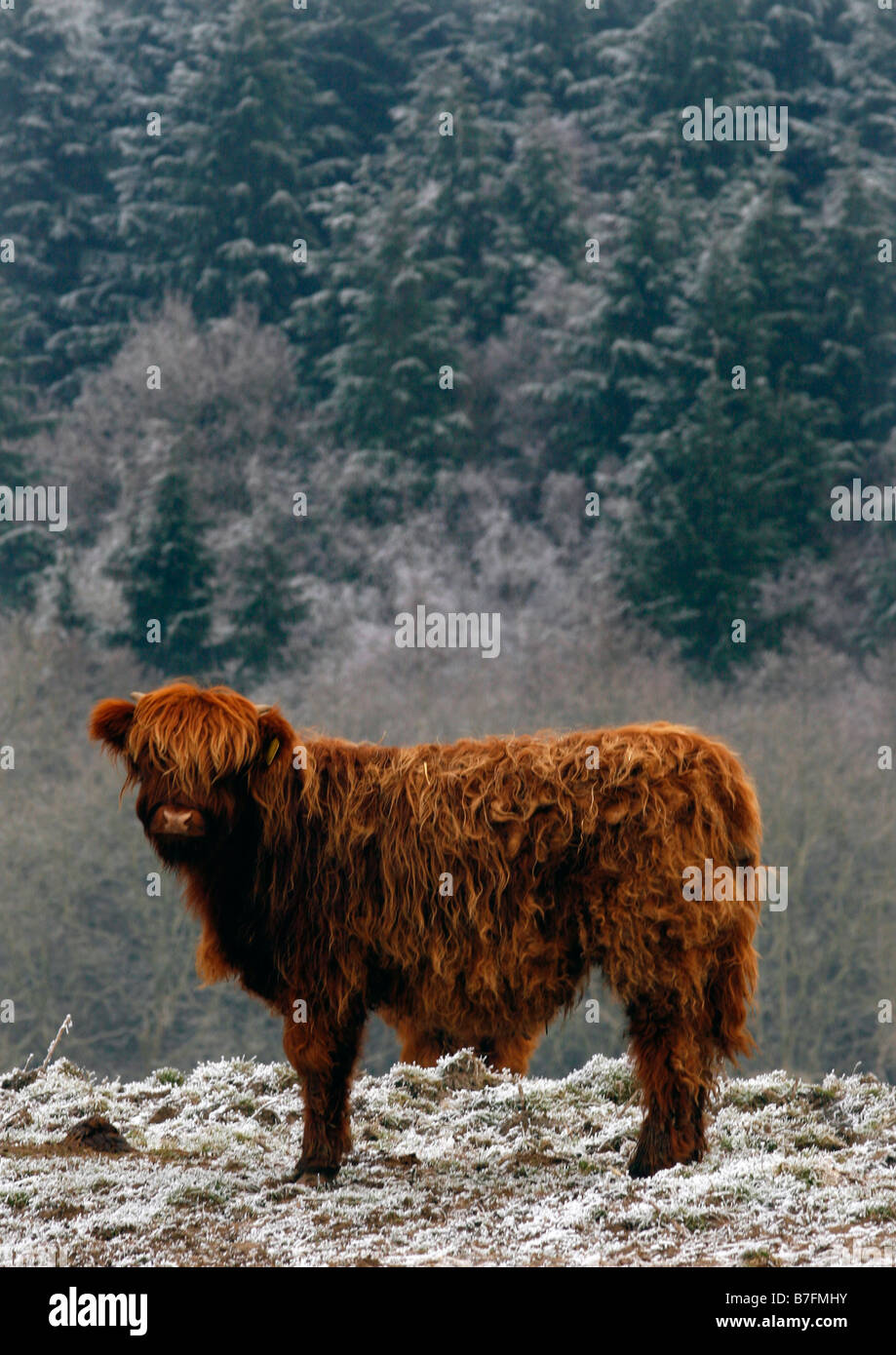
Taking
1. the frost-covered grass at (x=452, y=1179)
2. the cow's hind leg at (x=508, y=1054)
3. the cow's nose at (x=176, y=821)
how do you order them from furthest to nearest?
the cow's hind leg at (x=508, y=1054), the cow's nose at (x=176, y=821), the frost-covered grass at (x=452, y=1179)

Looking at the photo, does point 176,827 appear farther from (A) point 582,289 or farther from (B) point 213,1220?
(A) point 582,289

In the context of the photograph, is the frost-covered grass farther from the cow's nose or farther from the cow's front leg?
the cow's nose

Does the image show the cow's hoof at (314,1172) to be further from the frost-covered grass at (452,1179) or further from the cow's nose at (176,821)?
the cow's nose at (176,821)

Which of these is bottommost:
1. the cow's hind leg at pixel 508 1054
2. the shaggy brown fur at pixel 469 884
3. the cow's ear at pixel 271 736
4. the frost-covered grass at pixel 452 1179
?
the frost-covered grass at pixel 452 1179

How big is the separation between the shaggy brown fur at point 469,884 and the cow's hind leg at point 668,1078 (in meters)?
0.01

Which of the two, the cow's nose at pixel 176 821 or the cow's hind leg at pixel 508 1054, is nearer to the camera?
the cow's nose at pixel 176 821

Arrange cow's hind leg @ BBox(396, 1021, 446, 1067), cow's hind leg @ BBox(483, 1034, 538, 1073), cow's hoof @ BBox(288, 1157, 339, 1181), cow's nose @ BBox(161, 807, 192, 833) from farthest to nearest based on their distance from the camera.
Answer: cow's hind leg @ BBox(396, 1021, 446, 1067) < cow's hind leg @ BBox(483, 1034, 538, 1073) < cow's hoof @ BBox(288, 1157, 339, 1181) < cow's nose @ BBox(161, 807, 192, 833)

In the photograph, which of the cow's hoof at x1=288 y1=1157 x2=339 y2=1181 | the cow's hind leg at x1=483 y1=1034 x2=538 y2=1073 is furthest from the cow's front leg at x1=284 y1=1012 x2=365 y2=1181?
the cow's hind leg at x1=483 y1=1034 x2=538 y2=1073

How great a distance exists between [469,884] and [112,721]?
83.0 inches

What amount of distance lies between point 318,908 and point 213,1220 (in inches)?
66.9

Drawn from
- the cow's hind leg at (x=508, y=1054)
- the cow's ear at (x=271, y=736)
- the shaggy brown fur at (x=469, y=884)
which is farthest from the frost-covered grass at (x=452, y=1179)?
the cow's ear at (x=271, y=736)

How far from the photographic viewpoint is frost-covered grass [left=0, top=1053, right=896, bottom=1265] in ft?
25.0

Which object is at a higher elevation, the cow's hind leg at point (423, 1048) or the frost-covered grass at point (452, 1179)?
the cow's hind leg at point (423, 1048)

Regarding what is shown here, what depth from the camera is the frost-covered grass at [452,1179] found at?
7617 mm
